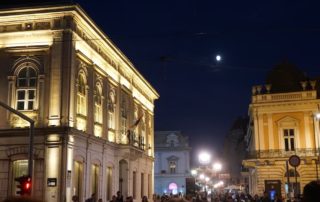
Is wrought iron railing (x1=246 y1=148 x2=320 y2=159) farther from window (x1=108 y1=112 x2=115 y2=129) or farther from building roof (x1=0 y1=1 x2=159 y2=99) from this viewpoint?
building roof (x1=0 y1=1 x2=159 y2=99)

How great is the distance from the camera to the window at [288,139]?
49.4 metres

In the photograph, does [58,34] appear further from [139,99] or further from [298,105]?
[298,105]

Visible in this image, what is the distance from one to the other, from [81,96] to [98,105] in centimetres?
360

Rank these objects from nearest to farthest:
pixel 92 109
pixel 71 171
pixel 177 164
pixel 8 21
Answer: pixel 71 171 → pixel 8 21 → pixel 92 109 → pixel 177 164

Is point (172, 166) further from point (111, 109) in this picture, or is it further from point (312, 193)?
point (312, 193)

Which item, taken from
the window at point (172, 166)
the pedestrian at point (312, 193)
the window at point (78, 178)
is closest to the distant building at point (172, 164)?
the window at point (172, 166)

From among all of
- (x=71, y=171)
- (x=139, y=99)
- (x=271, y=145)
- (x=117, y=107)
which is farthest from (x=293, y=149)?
(x=71, y=171)

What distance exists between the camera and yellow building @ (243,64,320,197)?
48250mm

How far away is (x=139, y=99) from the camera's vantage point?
1905 inches

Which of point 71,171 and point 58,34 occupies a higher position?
point 58,34

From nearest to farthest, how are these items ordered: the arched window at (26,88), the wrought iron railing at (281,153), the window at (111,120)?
the arched window at (26,88) → the window at (111,120) → the wrought iron railing at (281,153)

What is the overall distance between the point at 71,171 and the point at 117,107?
1193 centimetres

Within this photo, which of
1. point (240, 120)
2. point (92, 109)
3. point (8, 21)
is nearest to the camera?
point (8, 21)

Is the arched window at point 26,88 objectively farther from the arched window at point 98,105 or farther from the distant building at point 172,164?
the distant building at point 172,164
